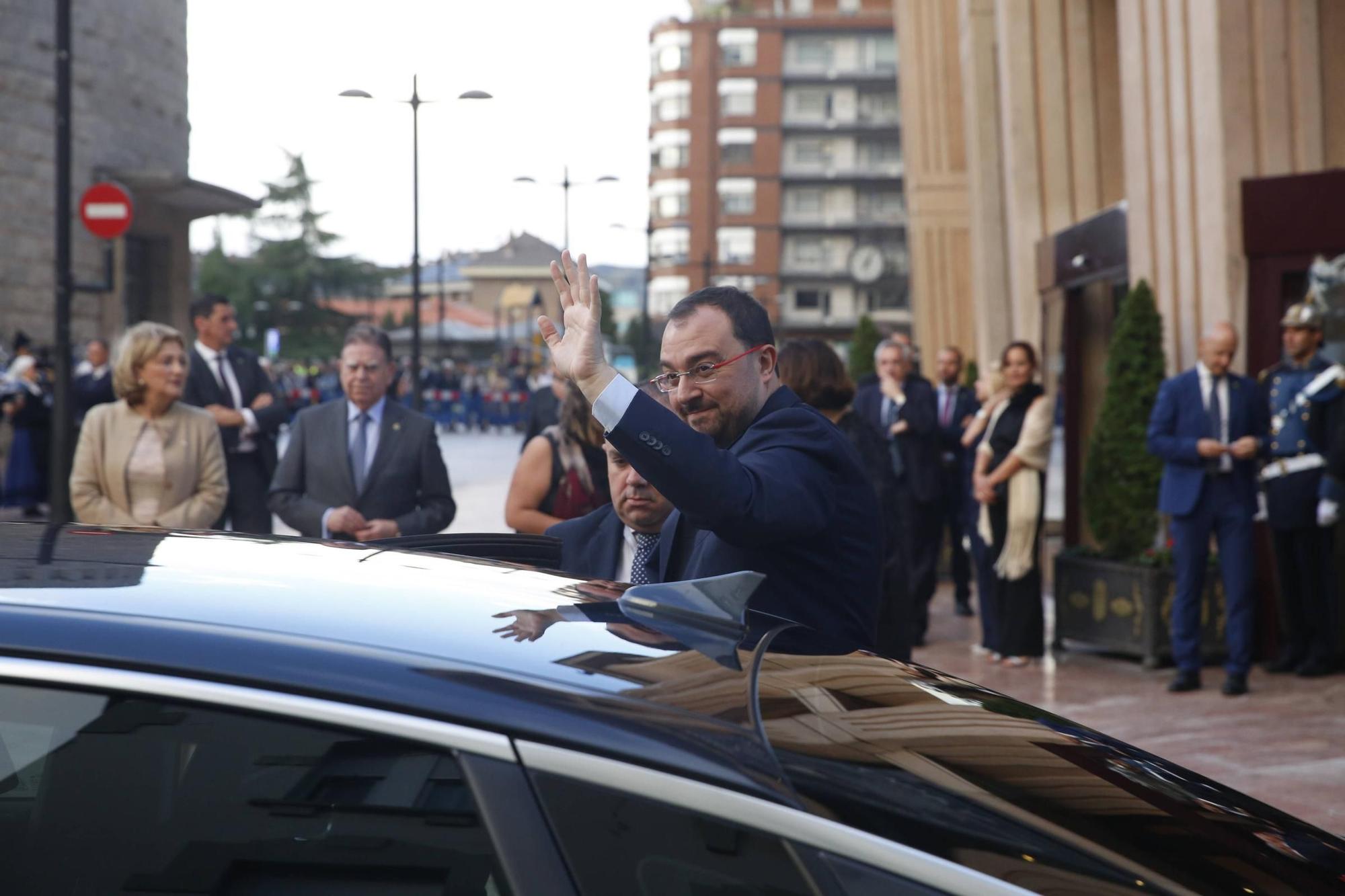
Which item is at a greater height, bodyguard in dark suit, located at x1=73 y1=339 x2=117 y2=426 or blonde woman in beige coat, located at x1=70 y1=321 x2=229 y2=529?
bodyguard in dark suit, located at x1=73 y1=339 x2=117 y2=426

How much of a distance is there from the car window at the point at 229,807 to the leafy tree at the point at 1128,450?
8959 millimetres

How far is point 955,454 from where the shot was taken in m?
12.8

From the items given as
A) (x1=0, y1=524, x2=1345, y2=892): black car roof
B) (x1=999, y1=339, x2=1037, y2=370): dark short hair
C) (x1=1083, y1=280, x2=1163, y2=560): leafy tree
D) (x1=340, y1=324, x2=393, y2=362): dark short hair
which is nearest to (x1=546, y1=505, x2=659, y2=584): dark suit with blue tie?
(x1=0, y1=524, x2=1345, y2=892): black car roof

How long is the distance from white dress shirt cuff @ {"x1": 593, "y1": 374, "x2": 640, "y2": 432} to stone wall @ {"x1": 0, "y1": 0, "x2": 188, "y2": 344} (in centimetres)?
2108

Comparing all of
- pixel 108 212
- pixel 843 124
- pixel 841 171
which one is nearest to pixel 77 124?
pixel 108 212

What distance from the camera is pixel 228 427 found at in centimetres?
902

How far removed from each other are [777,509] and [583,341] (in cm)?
50

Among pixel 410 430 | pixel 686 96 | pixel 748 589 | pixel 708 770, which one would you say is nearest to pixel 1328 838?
pixel 748 589

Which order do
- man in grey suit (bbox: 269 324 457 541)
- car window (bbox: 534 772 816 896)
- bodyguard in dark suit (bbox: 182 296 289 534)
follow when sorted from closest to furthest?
car window (bbox: 534 772 816 896) < man in grey suit (bbox: 269 324 457 541) < bodyguard in dark suit (bbox: 182 296 289 534)

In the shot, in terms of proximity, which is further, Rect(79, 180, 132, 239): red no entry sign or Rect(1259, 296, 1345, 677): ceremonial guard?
Rect(79, 180, 132, 239): red no entry sign

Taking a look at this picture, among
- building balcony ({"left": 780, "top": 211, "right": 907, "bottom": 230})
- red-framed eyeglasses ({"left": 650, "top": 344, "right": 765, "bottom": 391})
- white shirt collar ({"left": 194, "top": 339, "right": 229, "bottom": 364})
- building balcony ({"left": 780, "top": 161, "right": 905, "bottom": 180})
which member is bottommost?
red-framed eyeglasses ({"left": 650, "top": 344, "right": 765, "bottom": 391})

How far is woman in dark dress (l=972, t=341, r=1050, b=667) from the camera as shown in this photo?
10172mm

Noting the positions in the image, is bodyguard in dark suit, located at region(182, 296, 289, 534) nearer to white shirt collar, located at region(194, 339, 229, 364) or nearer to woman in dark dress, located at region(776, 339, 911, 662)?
white shirt collar, located at region(194, 339, 229, 364)

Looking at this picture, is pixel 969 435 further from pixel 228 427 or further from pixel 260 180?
pixel 260 180
